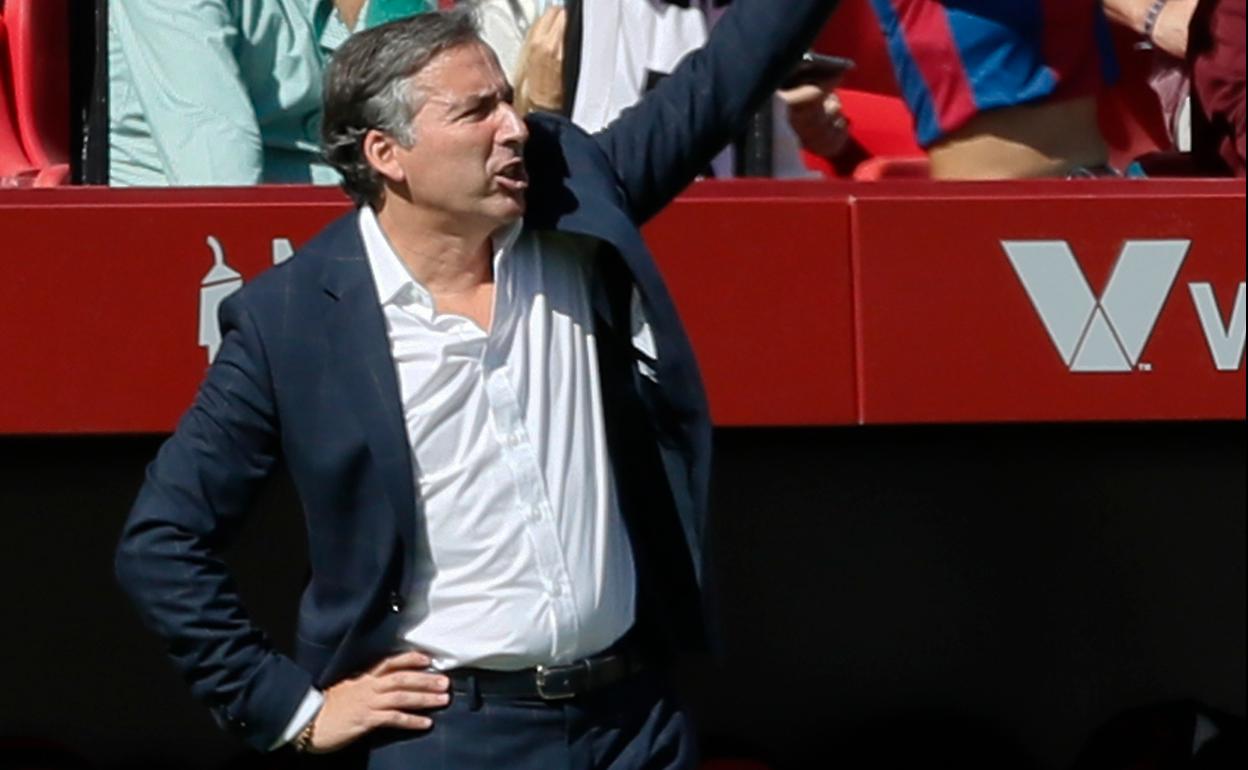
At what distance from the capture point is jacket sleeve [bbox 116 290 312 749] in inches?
101

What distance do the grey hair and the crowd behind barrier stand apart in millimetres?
1015

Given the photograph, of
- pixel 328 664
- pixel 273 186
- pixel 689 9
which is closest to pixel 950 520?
pixel 689 9

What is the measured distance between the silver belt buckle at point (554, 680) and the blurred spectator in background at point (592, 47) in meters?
1.30

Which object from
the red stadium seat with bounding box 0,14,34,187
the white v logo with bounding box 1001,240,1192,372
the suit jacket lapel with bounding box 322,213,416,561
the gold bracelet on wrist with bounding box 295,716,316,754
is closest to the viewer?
the suit jacket lapel with bounding box 322,213,416,561

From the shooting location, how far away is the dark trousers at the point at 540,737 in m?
2.58

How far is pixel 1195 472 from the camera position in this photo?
15.4ft

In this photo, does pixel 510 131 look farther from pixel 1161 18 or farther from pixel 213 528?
pixel 1161 18

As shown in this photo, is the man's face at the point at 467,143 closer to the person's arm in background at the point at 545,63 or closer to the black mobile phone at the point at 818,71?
the person's arm in background at the point at 545,63

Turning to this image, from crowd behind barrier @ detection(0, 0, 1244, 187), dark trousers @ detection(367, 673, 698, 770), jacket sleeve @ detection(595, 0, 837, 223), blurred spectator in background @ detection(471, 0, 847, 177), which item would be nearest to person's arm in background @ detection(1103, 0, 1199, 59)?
crowd behind barrier @ detection(0, 0, 1244, 187)

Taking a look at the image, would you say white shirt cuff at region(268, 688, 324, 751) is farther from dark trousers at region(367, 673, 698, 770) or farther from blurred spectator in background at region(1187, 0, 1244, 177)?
blurred spectator in background at region(1187, 0, 1244, 177)

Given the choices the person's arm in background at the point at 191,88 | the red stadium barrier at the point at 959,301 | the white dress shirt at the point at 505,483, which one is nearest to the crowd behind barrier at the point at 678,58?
the person's arm in background at the point at 191,88

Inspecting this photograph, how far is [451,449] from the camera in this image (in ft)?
8.41

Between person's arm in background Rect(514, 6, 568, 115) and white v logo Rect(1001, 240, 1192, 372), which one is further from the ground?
person's arm in background Rect(514, 6, 568, 115)

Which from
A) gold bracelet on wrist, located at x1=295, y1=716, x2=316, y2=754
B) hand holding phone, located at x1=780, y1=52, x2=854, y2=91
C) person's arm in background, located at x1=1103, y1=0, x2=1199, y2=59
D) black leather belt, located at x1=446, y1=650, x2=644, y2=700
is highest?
person's arm in background, located at x1=1103, y1=0, x2=1199, y2=59
